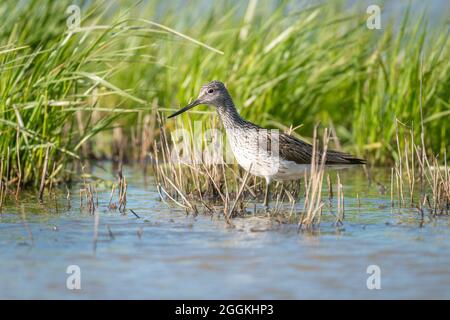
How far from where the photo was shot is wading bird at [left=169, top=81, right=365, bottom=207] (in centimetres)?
921

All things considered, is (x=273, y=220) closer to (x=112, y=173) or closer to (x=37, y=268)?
(x=37, y=268)

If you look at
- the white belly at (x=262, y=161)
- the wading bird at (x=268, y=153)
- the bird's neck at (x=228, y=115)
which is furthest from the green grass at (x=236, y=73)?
the white belly at (x=262, y=161)

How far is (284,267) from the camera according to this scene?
22.0ft

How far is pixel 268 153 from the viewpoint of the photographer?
923cm

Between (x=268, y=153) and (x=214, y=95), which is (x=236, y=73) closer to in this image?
(x=214, y=95)

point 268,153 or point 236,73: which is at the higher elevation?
point 236,73

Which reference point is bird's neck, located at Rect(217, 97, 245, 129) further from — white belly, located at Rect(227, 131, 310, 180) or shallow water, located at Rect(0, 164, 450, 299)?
shallow water, located at Rect(0, 164, 450, 299)

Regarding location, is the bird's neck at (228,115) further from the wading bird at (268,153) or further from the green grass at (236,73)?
the green grass at (236,73)

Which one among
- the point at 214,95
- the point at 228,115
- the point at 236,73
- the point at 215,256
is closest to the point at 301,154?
the point at 228,115

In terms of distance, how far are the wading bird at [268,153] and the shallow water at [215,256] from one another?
A: 2.38 ft

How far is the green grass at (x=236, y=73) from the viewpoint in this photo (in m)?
9.64

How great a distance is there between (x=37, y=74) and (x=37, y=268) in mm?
3476

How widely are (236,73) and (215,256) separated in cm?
493

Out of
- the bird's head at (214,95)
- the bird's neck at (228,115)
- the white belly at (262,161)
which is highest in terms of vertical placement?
the bird's head at (214,95)
